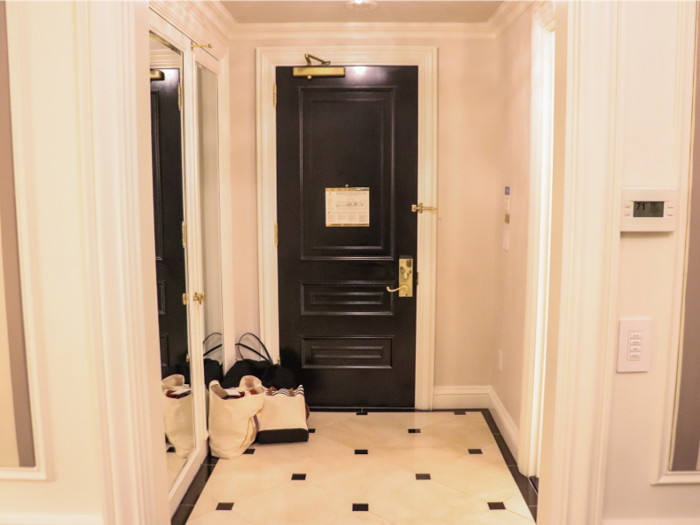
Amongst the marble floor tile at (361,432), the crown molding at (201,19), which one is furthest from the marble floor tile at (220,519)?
the crown molding at (201,19)

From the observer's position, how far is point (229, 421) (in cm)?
341

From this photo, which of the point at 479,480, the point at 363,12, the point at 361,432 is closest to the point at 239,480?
the point at 361,432

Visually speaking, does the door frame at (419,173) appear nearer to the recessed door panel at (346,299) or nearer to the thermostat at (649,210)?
the recessed door panel at (346,299)

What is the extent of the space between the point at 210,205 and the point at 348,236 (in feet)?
3.12

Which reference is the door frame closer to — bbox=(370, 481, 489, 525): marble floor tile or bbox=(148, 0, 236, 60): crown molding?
bbox=(148, 0, 236, 60): crown molding

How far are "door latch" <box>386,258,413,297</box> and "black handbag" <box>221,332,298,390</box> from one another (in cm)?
86

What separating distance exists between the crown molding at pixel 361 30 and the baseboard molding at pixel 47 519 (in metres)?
3.07

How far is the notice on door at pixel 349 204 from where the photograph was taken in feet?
13.0

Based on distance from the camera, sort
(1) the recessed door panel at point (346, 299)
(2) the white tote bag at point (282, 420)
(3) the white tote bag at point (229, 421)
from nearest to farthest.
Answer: (3) the white tote bag at point (229, 421)
(2) the white tote bag at point (282, 420)
(1) the recessed door panel at point (346, 299)

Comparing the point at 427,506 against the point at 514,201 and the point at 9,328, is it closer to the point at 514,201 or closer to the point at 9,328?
the point at 514,201

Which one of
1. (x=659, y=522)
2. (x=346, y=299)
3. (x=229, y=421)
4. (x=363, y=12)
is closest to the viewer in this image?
(x=659, y=522)

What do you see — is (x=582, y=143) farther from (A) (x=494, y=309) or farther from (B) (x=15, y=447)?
(A) (x=494, y=309)

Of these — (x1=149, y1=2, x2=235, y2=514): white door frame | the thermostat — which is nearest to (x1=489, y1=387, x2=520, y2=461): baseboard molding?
(x1=149, y1=2, x2=235, y2=514): white door frame

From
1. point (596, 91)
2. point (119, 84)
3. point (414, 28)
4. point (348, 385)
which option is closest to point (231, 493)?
point (348, 385)
